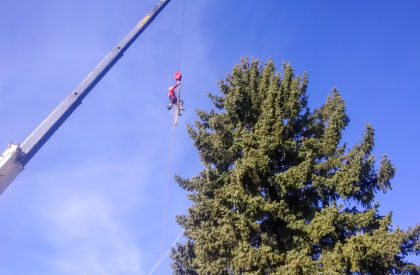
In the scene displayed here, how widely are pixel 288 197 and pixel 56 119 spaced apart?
373 inches

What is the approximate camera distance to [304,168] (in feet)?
33.1

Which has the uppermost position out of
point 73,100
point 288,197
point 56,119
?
point 288,197

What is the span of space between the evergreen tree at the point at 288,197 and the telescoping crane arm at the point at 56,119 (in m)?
5.21

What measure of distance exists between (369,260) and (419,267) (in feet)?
7.67

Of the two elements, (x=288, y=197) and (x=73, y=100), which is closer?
(x=288, y=197)

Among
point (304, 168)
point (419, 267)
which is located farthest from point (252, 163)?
point (419, 267)

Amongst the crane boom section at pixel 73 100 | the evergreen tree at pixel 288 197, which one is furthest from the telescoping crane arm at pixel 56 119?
the evergreen tree at pixel 288 197

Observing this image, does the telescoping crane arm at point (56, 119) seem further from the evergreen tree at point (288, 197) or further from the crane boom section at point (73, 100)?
the evergreen tree at point (288, 197)

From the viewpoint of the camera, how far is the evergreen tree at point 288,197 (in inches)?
350

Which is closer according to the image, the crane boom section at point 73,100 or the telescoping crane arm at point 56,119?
the telescoping crane arm at point 56,119

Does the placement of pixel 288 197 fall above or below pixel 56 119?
above

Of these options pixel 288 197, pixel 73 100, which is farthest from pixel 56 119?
pixel 288 197

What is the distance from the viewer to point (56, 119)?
1202 cm

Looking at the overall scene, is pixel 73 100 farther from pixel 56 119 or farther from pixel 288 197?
pixel 288 197
